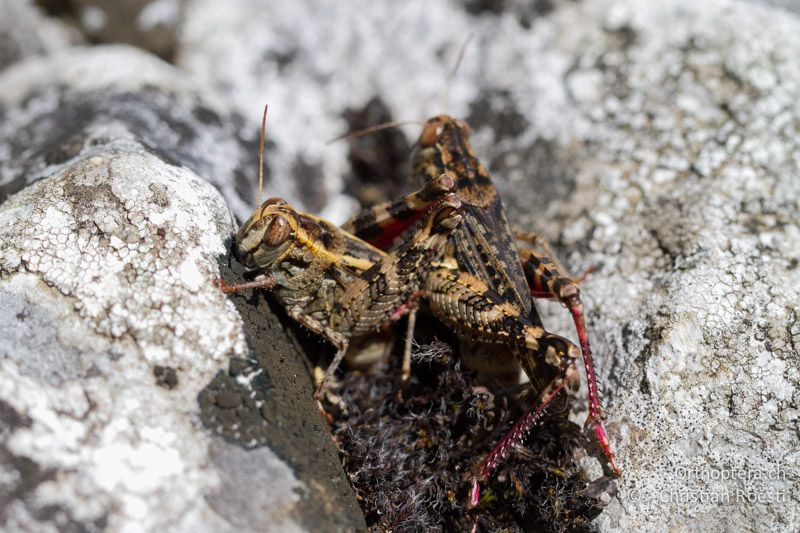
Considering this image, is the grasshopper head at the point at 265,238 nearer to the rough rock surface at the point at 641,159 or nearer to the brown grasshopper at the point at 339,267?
the brown grasshopper at the point at 339,267

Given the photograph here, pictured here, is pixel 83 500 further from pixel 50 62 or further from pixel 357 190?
pixel 50 62

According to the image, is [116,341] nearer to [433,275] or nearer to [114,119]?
[433,275]

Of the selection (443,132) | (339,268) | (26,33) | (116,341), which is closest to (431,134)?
(443,132)

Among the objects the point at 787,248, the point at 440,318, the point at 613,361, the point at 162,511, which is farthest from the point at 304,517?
the point at 787,248

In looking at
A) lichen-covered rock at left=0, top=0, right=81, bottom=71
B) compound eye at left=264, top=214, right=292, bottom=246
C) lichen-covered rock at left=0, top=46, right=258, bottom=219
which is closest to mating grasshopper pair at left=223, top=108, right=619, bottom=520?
compound eye at left=264, top=214, right=292, bottom=246

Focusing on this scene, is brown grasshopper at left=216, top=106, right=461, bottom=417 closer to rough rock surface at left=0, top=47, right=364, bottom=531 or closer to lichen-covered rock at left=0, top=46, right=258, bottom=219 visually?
rough rock surface at left=0, top=47, right=364, bottom=531

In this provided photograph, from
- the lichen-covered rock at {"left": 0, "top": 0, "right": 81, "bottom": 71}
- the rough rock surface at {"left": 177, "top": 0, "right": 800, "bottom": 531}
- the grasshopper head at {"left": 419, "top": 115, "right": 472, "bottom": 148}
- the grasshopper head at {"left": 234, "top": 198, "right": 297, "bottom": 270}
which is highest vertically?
the lichen-covered rock at {"left": 0, "top": 0, "right": 81, "bottom": 71}
